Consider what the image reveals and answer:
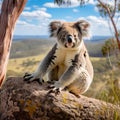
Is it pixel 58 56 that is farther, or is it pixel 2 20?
pixel 2 20

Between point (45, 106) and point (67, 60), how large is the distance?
0.85 m

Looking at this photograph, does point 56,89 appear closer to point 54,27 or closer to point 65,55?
point 65,55

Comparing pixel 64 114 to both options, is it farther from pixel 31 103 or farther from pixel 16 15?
pixel 16 15

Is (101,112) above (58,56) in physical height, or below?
below

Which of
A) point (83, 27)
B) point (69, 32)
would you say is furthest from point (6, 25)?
point (69, 32)

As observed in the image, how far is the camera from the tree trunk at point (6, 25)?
874 cm

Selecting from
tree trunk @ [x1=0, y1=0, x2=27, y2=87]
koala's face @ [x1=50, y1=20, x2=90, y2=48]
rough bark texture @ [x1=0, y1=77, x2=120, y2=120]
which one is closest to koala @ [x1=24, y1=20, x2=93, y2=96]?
koala's face @ [x1=50, y1=20, x2=90, y2=48]

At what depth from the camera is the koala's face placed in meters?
5.11

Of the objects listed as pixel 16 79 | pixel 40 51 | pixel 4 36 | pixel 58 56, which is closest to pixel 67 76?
pixel 58 56

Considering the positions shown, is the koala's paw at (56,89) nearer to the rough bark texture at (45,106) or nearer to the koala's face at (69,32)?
the rough bark texture at (45,106)

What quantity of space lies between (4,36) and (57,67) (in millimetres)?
3505

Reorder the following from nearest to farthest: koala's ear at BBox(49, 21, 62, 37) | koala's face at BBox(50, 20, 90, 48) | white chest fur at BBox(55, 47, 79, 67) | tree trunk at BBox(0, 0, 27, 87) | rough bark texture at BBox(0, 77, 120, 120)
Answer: rough bark texture at BBox(0, 77, 120, 120), koala's face at BBox(50, 20, 90, 48), white chest fur at BBox(55, 47, 79, 67), koala's ear at BBox(49, 21, 62, 37), tree trunk at BBox(0, 0, 27, 87)

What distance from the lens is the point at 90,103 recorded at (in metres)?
5.15

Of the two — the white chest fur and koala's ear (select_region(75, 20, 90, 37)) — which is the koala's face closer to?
koala's ear (select_region(75, 20, 90, 37))
